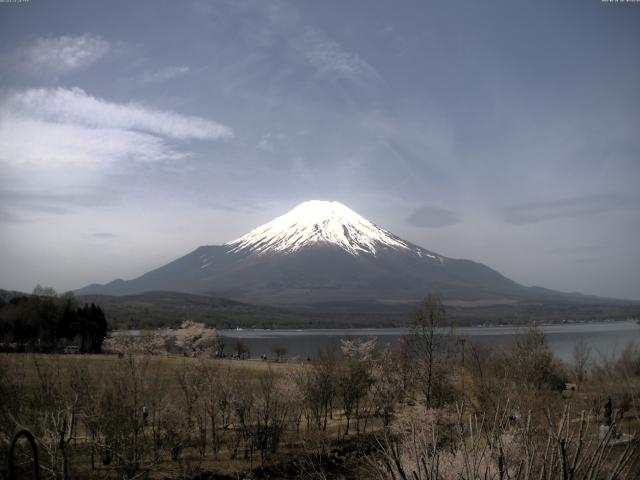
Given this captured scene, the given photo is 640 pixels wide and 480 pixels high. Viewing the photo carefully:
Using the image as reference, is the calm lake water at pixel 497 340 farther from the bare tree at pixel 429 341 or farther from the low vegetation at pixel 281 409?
the bare tree at pixel 429 341

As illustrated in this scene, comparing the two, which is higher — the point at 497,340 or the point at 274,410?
the point at 274,410

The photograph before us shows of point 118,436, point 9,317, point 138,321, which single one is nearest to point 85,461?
point 118,436

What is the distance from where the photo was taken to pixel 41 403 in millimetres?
18156

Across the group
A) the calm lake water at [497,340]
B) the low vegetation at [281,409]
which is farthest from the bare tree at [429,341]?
the calm lake water at [497,340]

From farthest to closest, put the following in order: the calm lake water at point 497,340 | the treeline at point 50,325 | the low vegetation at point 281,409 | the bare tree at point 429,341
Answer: the calm lake water at point 497,340 < the treeline at point 50,325 < the bare tree at point 429,341 < the low vegetation at point 281,409

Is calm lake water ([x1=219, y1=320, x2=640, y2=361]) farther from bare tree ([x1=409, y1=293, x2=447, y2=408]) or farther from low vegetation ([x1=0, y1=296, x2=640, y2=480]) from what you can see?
bare tree ([x1=409, y1=293, x2=447, y2=408])

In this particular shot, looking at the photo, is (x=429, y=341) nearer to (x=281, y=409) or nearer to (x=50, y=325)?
(x=281, y=409)

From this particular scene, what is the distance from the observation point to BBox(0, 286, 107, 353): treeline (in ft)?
206

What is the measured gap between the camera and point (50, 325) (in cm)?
6625

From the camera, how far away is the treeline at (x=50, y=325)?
62.8 m

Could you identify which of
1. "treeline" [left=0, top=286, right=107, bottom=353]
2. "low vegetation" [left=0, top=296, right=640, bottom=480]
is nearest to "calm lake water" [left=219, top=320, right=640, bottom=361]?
"low vegetation" [left=0, top=296, right=640, bottom=480]

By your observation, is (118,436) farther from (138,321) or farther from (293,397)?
(138,321)

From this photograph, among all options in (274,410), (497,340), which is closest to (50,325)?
(274,410)

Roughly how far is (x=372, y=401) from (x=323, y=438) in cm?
759
